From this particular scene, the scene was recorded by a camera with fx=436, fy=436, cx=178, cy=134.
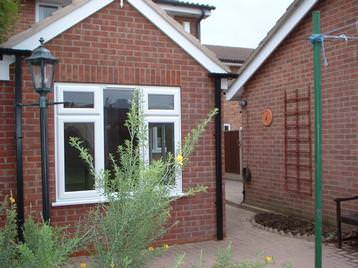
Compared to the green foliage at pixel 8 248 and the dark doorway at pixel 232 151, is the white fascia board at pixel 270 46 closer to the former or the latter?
the dark doorway at pixel 232 151

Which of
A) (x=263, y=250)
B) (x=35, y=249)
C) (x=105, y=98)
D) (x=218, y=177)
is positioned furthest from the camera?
(x=218, y=177)

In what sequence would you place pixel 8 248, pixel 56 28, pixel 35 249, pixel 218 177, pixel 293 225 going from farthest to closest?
pixel 293 225 → pixel 218 177 → pixel 56 28 → pixel 8 248 → pixel 35 249

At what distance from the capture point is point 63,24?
6004mm

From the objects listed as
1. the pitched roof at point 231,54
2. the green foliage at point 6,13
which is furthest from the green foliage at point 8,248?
the pitched roof at point 231,54

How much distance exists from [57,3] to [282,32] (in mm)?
8684

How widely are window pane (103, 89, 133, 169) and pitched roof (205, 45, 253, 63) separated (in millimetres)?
16997

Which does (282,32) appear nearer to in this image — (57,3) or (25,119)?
(25,119)

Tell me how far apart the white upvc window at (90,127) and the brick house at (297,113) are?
302 centimetres

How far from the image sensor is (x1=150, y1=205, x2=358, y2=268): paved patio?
19.0 ft

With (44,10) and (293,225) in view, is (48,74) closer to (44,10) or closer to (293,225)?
(293,225)

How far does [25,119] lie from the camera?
5773mm

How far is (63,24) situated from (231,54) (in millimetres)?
20799

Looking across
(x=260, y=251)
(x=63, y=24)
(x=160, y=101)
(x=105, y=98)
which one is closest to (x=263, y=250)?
(x=260, y=251)

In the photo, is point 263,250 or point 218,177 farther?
point 218,177
